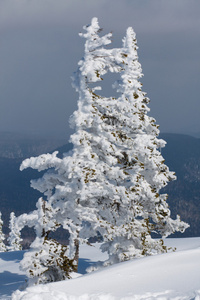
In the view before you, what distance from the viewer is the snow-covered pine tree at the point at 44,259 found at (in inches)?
606

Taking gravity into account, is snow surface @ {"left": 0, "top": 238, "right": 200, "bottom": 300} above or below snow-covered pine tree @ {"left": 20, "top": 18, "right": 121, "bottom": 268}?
below

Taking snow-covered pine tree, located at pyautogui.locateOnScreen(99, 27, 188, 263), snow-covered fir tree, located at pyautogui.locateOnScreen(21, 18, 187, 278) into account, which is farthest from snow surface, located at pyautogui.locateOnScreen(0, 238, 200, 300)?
snow-covered pine tree, located at pyautogui.locateOnScreen(99, 27, 188, 263)

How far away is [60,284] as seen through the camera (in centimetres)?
1298

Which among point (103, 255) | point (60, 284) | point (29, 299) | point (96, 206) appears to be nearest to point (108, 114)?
point (96, 206)

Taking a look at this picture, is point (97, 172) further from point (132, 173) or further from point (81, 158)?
point (132, 173)

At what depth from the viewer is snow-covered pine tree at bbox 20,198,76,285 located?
15.4m

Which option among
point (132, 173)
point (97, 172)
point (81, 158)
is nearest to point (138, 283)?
point (97, 172)

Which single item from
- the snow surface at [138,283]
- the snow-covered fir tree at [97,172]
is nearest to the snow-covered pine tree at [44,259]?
the snow-covered fir tree at [97,172]

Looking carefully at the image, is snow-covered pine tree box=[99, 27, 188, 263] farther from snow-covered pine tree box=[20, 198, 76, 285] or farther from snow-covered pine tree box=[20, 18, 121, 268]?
snow-covered pine tree box=[20, 198, 76, 285]

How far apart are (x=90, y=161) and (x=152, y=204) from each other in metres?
7.03

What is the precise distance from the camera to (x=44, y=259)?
50.9ft

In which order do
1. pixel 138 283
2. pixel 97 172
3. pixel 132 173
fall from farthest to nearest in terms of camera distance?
pixel 132 173 < pixel 97 172 < pixel 138 283

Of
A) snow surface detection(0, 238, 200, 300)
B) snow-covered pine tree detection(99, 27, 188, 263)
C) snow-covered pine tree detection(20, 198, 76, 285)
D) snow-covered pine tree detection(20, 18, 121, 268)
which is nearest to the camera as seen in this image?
snow surface detection(0, 238, 200, 300)

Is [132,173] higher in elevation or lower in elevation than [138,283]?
higher
